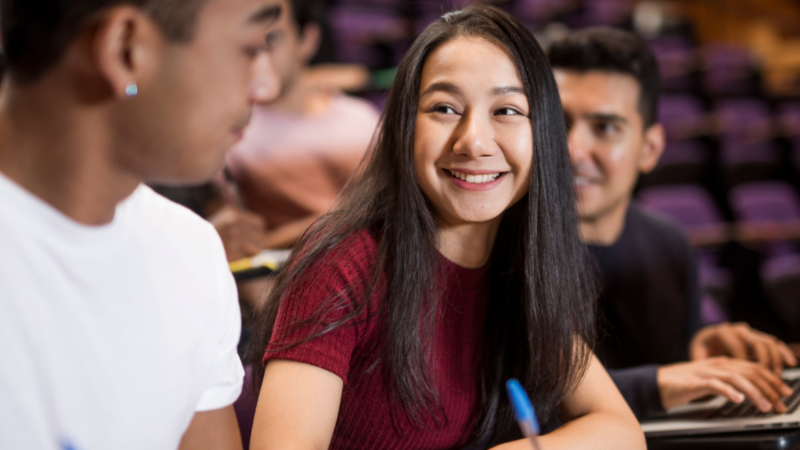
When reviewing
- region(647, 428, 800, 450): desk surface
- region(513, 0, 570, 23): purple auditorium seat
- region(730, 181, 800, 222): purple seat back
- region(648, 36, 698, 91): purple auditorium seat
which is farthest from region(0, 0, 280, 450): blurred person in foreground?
region(513, 0, 570, 23): purple auditorium seat

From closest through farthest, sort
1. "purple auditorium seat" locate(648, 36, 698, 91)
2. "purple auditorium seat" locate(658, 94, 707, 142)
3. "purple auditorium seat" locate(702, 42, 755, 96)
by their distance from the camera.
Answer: "purple auditorium seat" locate(658, 94, 707, 142)
"purple auditorium seat" locate(648, 36, 698, 91)
"purple auditorium seat" locate(702, 42, 755, 96)

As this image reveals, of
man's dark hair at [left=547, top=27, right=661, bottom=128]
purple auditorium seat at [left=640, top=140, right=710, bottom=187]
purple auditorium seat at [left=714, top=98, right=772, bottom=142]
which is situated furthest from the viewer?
purple auditorium seat at [left=714, top=98, right=772, bottom=142]

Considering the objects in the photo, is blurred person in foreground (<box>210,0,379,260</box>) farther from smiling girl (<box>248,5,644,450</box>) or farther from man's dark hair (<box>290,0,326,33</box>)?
smiling girl (<box>248,5,644,450</box>)

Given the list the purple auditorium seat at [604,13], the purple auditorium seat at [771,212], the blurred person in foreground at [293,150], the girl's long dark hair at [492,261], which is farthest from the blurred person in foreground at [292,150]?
the purple auditorium seat at [604,13]

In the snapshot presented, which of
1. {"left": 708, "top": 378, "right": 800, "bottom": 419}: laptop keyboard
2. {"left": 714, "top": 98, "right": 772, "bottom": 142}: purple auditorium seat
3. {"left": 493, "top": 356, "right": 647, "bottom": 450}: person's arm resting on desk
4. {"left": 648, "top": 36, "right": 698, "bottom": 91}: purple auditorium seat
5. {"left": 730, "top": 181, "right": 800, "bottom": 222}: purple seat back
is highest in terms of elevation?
{"left": 648, "top": 36, "right": 698, "bottom": 91}: purple auditorium seat

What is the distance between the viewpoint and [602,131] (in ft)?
5.05

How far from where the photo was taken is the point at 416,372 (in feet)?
2.95

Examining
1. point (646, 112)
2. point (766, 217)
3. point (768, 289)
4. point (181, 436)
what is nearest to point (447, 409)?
point (181, 436)

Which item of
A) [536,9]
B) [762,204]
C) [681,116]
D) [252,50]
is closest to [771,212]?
[762,204]

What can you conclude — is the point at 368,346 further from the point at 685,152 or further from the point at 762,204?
the point at 685,152

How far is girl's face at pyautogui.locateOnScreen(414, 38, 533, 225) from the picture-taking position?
0.88m

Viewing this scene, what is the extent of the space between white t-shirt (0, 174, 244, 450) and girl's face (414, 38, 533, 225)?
333mm

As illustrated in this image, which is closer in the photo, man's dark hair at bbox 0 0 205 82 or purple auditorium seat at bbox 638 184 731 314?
man's dark hair at bbox 0 0 205 82

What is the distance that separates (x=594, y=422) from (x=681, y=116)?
407cm
